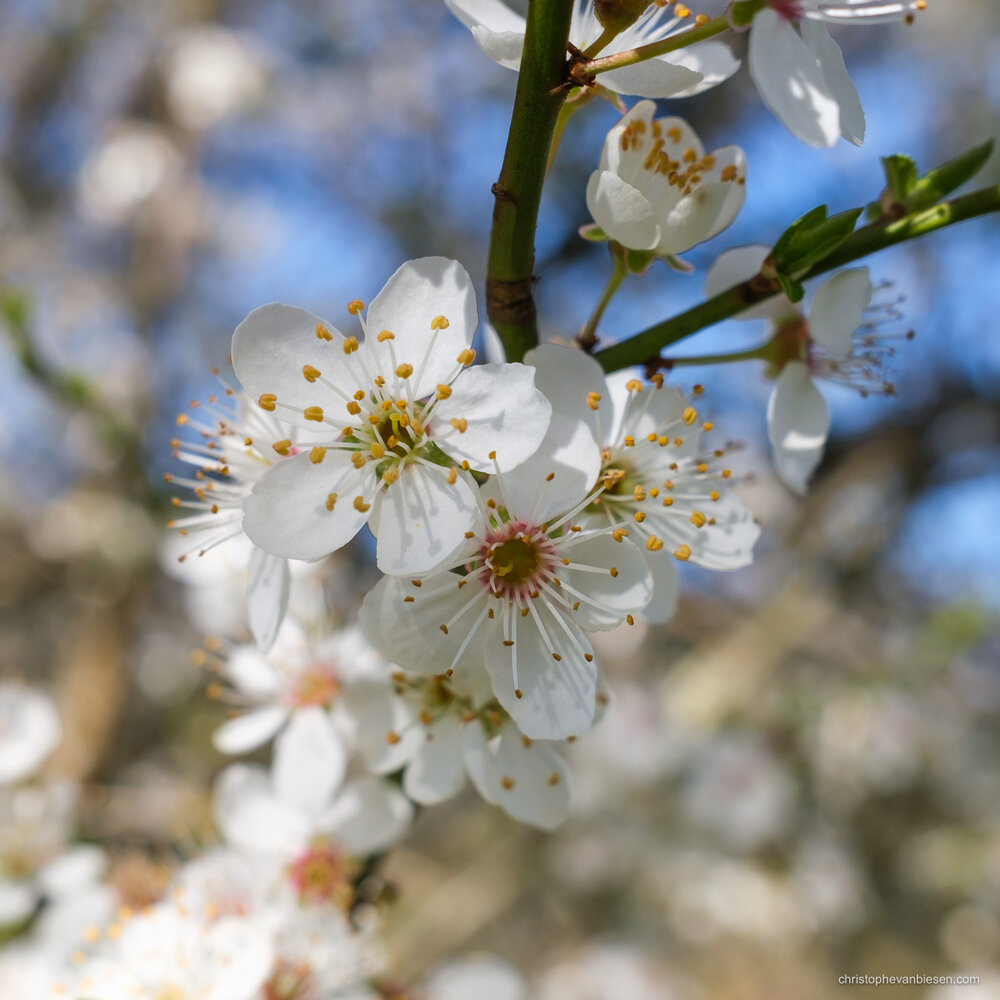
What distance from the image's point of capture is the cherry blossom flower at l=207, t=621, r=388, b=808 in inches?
37.2

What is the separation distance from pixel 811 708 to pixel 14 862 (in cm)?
234

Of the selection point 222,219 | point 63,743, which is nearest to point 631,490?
point 63,743

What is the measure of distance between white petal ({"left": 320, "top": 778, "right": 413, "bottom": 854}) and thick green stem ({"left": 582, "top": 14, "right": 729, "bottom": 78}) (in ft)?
2.38

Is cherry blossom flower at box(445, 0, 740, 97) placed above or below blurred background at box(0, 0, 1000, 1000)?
above

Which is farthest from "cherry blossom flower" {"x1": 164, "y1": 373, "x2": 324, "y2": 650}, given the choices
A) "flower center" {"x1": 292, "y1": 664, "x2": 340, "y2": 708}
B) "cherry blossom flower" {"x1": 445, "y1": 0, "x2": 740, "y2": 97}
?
"cherry blossom flower" {"x1": 445, "y1": 0, "x2": 740, "y2": 97}

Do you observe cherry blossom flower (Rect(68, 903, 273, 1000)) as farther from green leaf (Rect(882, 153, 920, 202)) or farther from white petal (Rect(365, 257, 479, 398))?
green leaf (Rect(882, 153, 920, 202))

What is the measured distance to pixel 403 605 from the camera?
2.09 ft

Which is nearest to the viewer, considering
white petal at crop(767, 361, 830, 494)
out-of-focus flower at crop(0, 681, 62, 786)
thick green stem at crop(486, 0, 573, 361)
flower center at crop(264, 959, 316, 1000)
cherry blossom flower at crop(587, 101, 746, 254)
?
thick green stem at crop(486, 0, 573, 361)

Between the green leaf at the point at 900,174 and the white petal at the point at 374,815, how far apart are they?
0.76 metres

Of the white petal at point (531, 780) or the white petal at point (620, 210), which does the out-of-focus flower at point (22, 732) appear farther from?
the white petal at point (620, 210)

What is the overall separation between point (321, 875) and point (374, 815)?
5.6 inches

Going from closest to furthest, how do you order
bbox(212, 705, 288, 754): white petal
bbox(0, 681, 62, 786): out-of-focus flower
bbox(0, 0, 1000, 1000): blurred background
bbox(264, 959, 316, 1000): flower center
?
bbox(264, 959, 316, 1000): flower center
bbox(212, 705, 288, 754): white petal
bbox(0, 681, 62, 786): out-of-focus flower
bbox(0, 0, 1000, 1000): blurred background

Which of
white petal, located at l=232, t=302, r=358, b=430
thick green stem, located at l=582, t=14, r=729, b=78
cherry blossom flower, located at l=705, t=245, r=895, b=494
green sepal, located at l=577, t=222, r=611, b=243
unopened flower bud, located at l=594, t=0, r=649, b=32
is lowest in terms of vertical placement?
cherry blossom flower, located at l=705, t=245, r=895, b=494

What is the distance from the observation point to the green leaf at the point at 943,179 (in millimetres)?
693
